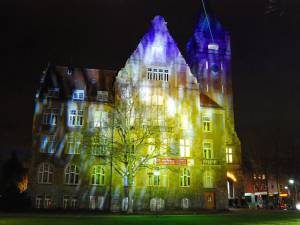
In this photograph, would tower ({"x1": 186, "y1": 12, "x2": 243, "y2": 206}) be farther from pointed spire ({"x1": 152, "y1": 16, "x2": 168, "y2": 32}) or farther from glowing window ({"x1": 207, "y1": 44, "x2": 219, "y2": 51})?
pointed spire ({"x1": 152, "y1": 16, "x2": 168, "y2": 32})

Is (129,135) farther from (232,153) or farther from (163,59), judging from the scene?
(232,153)

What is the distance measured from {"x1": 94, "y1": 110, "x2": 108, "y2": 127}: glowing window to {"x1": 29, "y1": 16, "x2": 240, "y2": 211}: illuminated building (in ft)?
0.43

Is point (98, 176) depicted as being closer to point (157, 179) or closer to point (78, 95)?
point (157, 179)

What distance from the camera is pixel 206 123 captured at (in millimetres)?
54062

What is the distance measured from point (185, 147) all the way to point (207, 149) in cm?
364

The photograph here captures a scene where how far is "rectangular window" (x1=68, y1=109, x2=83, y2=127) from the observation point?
163 feet

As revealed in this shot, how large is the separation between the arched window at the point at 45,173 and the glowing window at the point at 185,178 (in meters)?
16.9

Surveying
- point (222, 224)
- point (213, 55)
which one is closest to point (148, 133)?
point (222, 224)

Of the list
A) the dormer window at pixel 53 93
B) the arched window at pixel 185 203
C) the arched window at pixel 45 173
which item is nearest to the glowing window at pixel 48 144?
the arched window at pixel 45 173

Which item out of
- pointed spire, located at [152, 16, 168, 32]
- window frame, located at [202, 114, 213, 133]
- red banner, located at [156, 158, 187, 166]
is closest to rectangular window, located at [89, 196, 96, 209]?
red banner, located at [156, 158, 187, 166]

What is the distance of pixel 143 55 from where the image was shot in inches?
2077

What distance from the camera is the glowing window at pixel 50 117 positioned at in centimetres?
4934

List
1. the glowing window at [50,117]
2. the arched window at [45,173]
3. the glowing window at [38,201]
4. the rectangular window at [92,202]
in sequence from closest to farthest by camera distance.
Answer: the glowing window at [38,201] → the arched window at [45,173] → the rectangular window at [92,202] → the glowing window at [50,117]

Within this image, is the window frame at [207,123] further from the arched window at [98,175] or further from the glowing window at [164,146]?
the arched window at [98,175]
